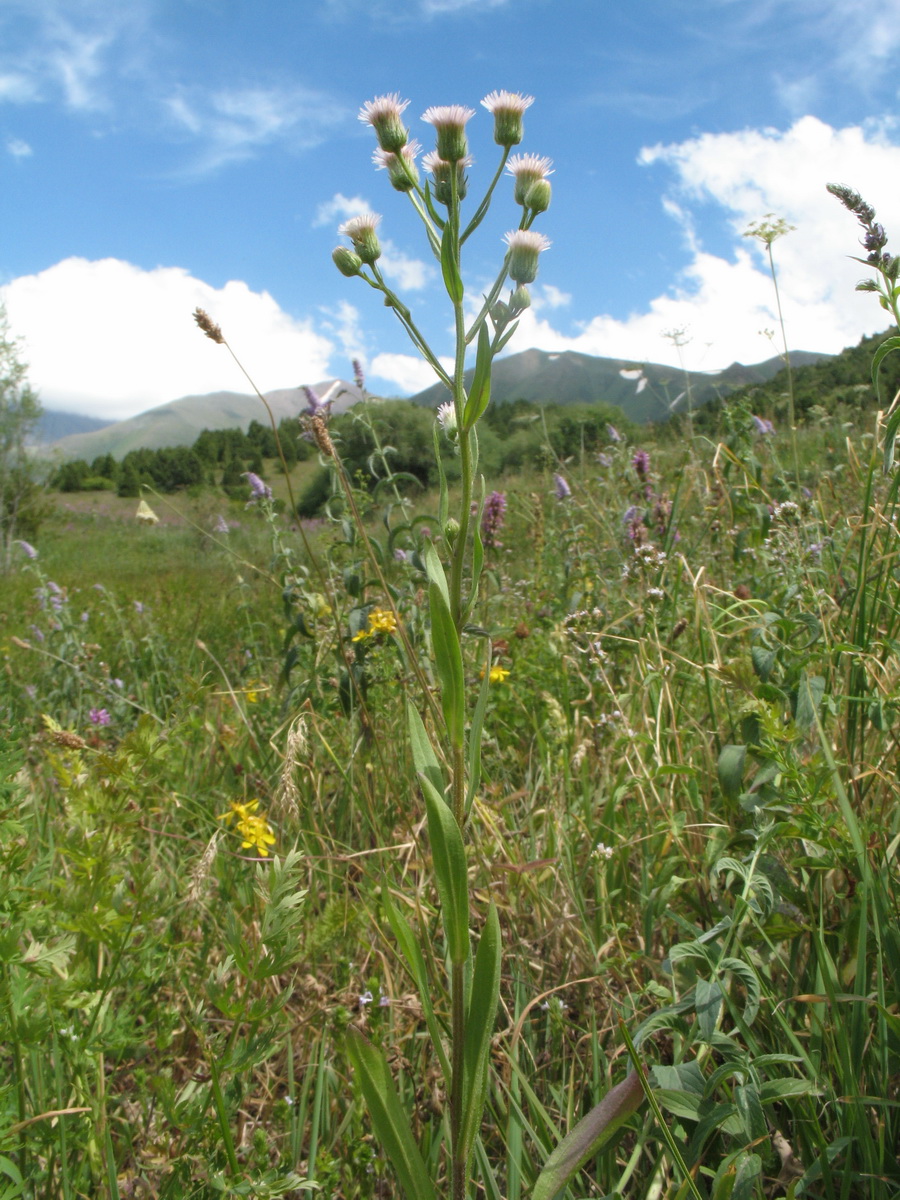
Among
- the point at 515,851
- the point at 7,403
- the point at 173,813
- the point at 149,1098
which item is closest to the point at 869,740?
the point at 515,851

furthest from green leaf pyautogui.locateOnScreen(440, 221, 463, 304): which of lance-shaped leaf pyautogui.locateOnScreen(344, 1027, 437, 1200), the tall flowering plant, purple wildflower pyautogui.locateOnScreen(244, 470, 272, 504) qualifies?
purple wildflower pyautogui.locateOnScreen(244, 470, 272, 504)

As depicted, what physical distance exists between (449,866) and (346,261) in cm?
76

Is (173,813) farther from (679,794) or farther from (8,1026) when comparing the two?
(679,794)

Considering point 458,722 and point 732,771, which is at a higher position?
point 458,722

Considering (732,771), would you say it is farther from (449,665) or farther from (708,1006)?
(449,665)

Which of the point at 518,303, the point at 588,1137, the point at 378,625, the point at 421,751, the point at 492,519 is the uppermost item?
the point at 518,303

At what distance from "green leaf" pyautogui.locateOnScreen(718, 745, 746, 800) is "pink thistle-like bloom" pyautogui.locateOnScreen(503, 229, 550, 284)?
0.75 metres

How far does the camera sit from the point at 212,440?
43500 millimetres

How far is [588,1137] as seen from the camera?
2.31 feet

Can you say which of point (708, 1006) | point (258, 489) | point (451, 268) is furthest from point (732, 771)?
point (258, 489)

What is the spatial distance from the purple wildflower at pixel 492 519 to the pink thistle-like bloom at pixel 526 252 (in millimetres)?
2407

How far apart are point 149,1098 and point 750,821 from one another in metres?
1.05

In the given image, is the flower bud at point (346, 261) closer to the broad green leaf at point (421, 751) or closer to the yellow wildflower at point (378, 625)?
the broad green leaf at point (421, 751)

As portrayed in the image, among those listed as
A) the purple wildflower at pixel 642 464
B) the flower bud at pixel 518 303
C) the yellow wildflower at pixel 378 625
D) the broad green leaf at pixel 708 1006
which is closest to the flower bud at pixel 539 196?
the flower bud at pixel 518 303
